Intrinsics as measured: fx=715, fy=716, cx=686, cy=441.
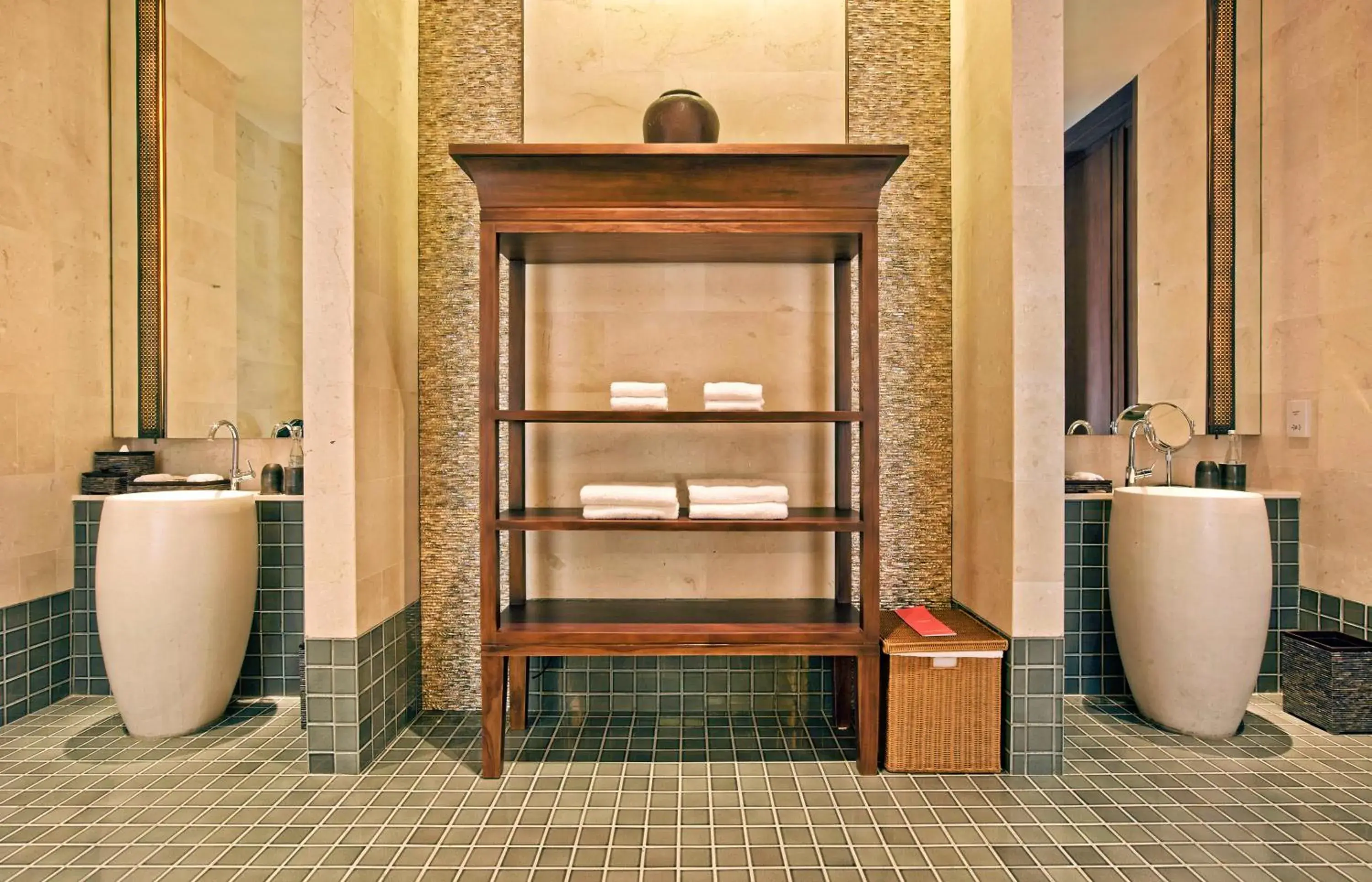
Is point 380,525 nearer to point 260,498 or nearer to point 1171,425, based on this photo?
point 260,498

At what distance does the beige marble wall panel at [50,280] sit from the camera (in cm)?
216

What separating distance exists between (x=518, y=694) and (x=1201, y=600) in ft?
6.40

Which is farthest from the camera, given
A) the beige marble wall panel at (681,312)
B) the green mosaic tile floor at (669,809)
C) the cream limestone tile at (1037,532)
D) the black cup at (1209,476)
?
the black cup at (1209,476)

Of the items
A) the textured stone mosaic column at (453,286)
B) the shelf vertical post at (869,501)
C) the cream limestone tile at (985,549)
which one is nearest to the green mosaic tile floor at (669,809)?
the shelf vertical post at (869,501)

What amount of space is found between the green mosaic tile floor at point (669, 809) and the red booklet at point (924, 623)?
0.37m

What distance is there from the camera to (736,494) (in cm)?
190

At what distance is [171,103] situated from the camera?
2.49m

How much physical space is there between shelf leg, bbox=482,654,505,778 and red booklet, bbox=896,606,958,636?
1114 millimetres

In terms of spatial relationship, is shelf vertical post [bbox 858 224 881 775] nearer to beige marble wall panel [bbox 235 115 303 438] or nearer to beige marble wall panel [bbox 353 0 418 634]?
beige marble wall panel [bbox 353 0 418 634]

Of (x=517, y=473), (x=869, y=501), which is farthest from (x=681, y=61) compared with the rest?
(x=869, y=501)

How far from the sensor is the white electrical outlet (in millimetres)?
2328

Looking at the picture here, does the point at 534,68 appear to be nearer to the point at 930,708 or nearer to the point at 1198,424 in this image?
the point at 930,708

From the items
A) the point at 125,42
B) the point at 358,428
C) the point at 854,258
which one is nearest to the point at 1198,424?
the point at 854,258

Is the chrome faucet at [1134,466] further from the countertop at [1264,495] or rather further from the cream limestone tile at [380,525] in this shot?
the cream limestone tile at [380,525]
